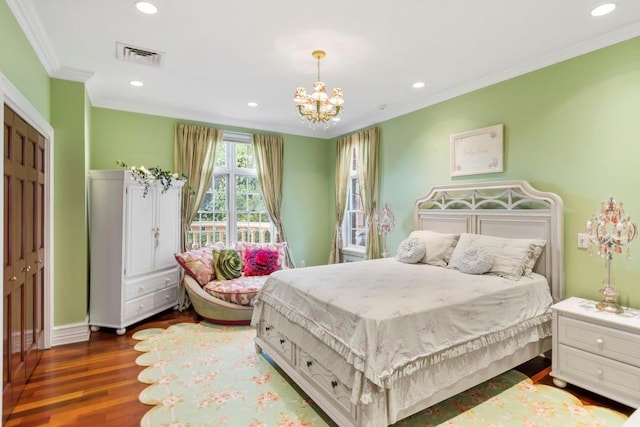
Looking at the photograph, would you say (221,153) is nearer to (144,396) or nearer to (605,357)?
(144,396)

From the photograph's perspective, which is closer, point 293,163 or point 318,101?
point 318,101

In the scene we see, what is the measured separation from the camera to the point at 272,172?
5.47 meters

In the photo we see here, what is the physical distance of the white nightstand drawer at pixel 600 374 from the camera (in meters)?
2.23

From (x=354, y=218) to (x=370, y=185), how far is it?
85 cm

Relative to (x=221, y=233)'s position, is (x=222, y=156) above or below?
above

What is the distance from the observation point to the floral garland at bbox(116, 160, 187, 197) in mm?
3874

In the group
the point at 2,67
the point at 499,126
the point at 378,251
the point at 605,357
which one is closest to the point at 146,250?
the point at 2,67

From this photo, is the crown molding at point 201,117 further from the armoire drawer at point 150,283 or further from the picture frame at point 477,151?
the picture frame at point 477,151

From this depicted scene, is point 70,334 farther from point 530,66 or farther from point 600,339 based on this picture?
point 530,66

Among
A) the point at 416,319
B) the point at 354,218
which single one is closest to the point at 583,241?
the point at 416,319

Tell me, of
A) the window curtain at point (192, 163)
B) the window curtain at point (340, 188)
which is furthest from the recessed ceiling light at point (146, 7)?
the window curtain at point (340, 188)

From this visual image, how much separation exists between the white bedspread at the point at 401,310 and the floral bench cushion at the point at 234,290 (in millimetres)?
852

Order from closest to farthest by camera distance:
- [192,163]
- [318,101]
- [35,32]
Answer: [35,32] → [318,101] → [192,163]

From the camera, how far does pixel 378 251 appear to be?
16.1ft
